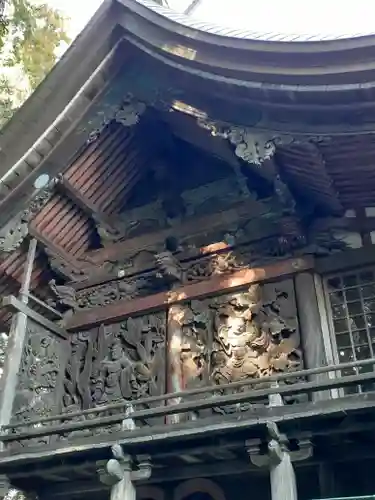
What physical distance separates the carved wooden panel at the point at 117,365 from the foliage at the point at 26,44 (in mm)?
7994

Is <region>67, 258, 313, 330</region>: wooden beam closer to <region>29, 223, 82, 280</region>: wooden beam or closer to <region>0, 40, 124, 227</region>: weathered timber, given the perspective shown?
<region>29, 223, 82, 280</region>: wooden beam

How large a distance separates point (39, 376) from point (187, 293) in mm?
2183

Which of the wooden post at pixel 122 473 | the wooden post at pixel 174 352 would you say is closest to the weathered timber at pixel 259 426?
the wooden post at pixel 122 473

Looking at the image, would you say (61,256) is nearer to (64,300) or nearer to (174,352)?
(64,300)

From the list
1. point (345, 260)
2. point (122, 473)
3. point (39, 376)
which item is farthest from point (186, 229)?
point (122, 473)

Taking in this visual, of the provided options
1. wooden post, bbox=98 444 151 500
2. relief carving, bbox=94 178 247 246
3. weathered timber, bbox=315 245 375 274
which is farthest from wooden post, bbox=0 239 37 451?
weathered timber, bbox=315 245 375 274

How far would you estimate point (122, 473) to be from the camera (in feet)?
20.2

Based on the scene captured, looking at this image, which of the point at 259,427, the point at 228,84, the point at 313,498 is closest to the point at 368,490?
the point at 313,498

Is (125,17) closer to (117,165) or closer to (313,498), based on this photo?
(117,165)

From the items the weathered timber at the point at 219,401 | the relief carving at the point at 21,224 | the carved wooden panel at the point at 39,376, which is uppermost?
the relief carving at the point at 21,224

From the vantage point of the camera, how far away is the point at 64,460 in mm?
6633

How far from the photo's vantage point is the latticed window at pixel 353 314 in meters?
7.00

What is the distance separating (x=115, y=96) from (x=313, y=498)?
547 cm

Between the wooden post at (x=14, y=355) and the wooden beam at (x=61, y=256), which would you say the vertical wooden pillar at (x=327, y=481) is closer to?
the wooden post at (x=14, y=355)
